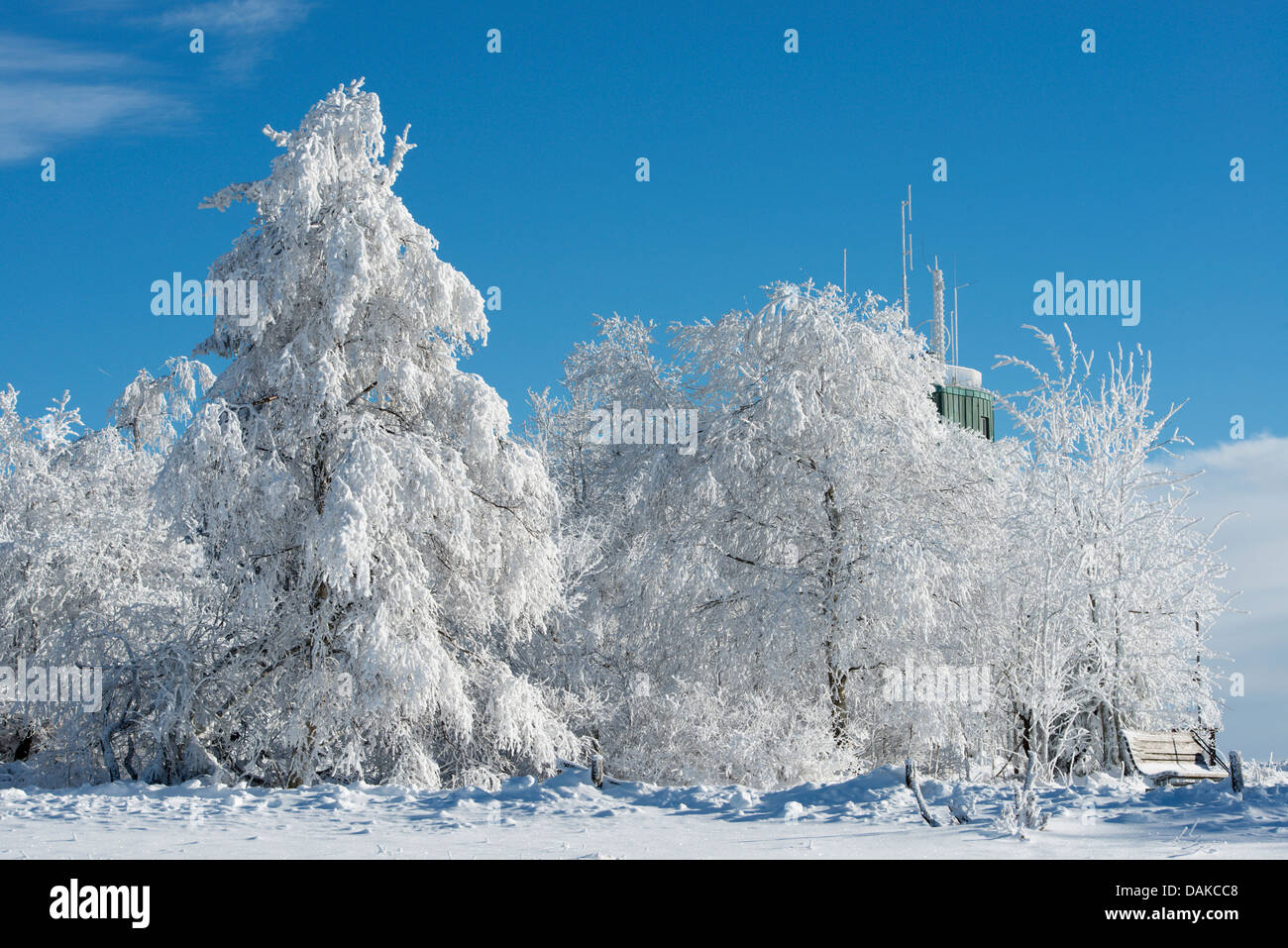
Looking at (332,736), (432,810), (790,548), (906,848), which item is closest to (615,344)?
(790,548)

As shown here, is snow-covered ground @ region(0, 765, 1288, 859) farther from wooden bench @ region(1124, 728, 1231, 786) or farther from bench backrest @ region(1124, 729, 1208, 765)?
bench backrest @ region(1124, 729, 1208, 765)

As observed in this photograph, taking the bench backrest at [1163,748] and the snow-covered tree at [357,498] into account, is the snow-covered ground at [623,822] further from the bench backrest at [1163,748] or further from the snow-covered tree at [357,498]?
the bench backrest at [1163,748]

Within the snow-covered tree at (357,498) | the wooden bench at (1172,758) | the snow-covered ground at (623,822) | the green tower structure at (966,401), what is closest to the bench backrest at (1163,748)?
the wooden bench at (1172,758)

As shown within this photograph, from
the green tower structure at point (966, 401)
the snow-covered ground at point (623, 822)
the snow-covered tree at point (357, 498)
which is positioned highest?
the green tower structure at point (966, 401)

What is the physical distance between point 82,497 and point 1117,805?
64.6 ft

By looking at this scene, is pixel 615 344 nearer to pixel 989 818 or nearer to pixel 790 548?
pixel 790 548

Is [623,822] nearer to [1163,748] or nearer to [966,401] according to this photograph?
[1163,748]

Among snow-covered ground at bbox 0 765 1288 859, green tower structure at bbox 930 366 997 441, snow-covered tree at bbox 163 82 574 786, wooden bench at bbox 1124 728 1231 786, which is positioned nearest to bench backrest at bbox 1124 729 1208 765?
wooden bench at bbox 1124 728 1231 786

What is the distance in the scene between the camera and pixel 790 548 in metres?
18.1

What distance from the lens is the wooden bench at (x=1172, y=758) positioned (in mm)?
13492

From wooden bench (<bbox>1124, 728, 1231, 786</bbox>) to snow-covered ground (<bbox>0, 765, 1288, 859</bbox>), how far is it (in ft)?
8.63

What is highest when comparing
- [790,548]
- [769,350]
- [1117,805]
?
[769,350]

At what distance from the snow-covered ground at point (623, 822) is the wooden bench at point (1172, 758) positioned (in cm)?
263

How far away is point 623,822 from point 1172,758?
885 centimetres
